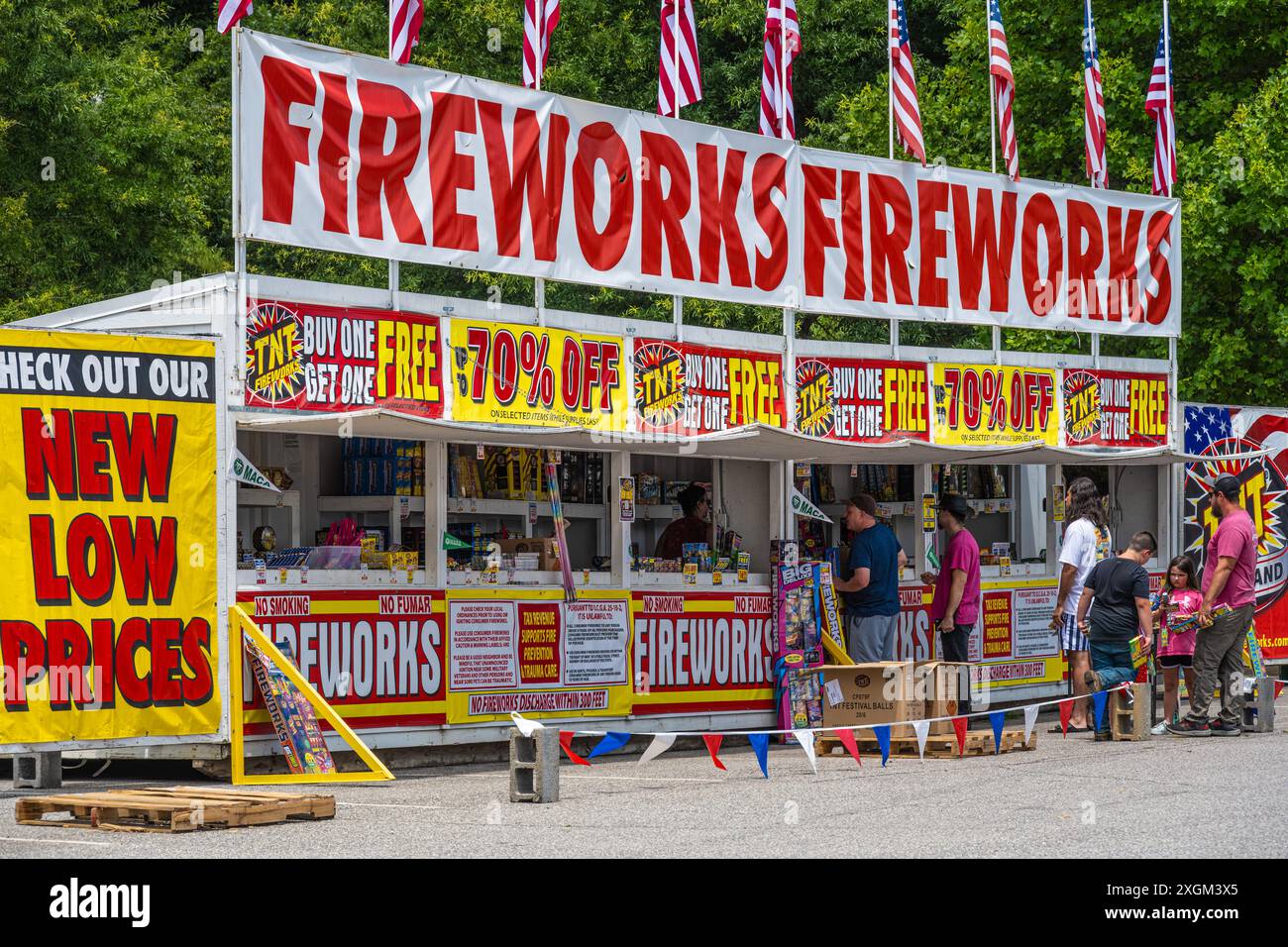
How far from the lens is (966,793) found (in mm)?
12867

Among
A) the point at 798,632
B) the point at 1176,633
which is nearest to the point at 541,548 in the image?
the point at 798,632

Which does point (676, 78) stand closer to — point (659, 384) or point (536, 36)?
point (536, 36)

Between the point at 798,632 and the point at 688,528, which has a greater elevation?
the point at 688,528

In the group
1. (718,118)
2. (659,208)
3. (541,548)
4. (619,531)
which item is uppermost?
(718,118)

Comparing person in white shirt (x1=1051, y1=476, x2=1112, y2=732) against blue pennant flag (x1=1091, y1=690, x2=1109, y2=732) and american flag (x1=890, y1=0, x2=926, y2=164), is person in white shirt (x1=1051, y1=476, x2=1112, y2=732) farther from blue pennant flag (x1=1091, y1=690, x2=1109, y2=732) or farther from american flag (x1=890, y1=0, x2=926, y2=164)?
american flag (x1=890, y1=0, x2=926, y2=164)

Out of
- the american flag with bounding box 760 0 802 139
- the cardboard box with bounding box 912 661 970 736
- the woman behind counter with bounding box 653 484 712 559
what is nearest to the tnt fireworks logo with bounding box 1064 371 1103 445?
the american flag with bounding box 760 0 802 139

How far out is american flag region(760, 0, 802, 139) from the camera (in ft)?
62.0

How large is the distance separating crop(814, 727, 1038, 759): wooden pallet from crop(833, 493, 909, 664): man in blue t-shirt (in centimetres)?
153

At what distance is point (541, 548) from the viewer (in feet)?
54.1

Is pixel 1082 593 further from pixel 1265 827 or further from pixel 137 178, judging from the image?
pixel 137 178

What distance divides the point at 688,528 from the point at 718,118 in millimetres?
21013

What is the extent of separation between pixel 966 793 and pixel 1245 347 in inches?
750

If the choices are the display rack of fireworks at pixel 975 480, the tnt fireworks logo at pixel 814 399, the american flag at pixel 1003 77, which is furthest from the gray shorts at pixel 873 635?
the american flag at pixel 1003 77

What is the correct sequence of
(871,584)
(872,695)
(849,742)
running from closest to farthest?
(849,742)
(872,695)
(871,584)
